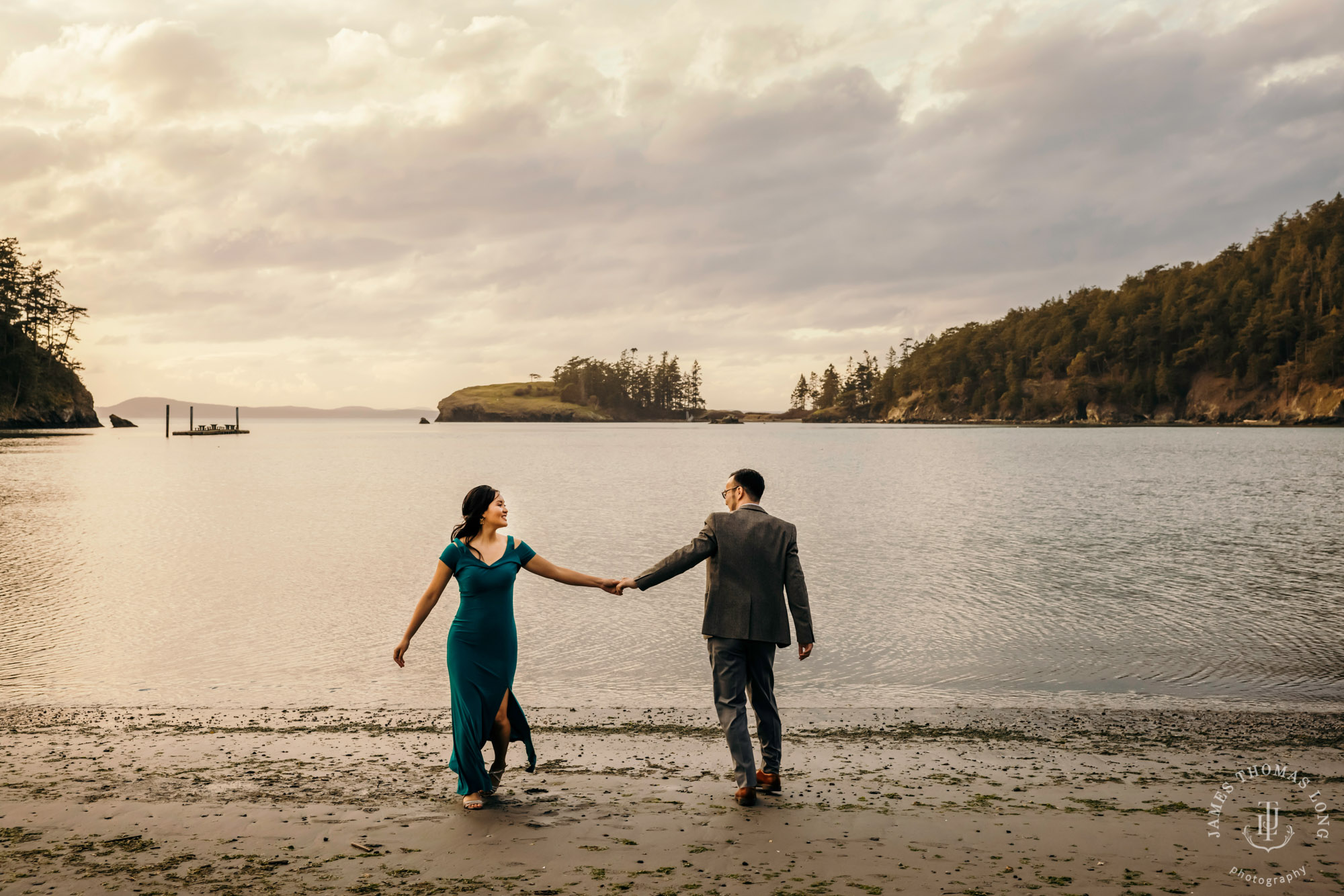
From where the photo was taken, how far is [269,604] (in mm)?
16141

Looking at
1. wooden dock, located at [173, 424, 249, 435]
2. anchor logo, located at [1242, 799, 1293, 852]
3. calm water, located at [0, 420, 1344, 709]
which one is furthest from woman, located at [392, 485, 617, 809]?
wooden dock, located at [173, 424, 249, 435]

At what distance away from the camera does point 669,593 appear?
56.9ft

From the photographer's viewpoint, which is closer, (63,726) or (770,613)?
(770,613)

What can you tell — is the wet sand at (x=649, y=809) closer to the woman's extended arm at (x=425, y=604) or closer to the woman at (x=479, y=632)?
the woman at (x=479, y=632)

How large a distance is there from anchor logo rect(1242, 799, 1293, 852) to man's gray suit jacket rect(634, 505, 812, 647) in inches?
112

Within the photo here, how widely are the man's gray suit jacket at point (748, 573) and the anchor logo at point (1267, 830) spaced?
112 inches

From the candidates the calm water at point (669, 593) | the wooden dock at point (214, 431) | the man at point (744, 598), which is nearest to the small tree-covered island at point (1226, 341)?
the calm water at point (669, 593)

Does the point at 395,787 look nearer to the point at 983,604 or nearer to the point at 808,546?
the point at 983,604

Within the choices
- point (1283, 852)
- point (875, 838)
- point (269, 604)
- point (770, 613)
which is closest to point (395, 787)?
point (770, 613)

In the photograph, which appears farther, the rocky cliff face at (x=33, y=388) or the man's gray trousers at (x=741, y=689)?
the rocky cliff face at (x=33, y=388)

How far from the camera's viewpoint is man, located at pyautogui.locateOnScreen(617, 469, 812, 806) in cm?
624

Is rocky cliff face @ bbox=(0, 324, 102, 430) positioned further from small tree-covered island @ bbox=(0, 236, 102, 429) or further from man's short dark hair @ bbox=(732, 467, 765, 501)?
man's short dark hair @ bbox=(732, 467, 765, 501)

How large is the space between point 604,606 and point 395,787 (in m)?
9.69

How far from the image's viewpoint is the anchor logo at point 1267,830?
5.39 metres
